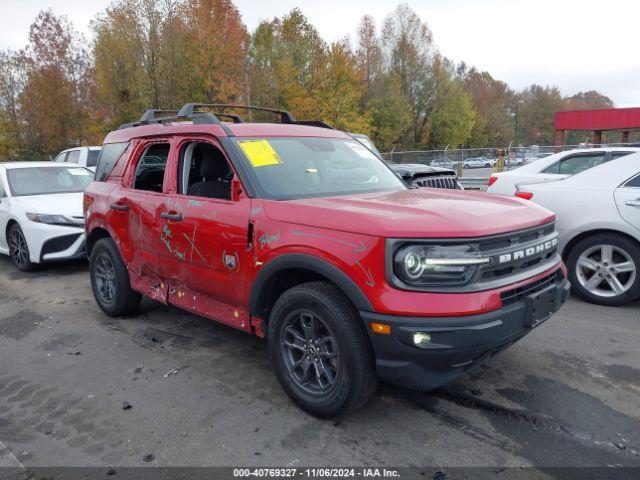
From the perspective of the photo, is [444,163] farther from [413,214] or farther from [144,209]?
[413,214]

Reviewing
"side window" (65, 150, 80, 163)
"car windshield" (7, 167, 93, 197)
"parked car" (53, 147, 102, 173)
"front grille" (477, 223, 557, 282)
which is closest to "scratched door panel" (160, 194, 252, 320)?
"front grille" (477, 223, 557, 282)

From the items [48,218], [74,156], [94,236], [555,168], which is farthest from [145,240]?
[74,156]

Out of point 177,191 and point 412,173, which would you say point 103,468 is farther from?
point 412,173

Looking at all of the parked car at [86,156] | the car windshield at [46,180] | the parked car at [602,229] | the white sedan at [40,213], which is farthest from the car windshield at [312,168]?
the parked car at [86,156]

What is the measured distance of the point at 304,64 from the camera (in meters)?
34.3

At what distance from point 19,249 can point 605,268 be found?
7774 mm

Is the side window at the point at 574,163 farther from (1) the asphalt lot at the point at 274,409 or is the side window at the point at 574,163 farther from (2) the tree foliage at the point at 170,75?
(2) the tree foliage at the point at 170,75

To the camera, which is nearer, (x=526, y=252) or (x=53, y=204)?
(x=526, y=252)

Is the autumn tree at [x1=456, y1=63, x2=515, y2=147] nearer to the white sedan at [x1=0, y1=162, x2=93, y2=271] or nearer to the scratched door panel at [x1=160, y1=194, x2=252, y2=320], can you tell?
the white sedan at [x1=0, y1=162, x2=93, y2=271]

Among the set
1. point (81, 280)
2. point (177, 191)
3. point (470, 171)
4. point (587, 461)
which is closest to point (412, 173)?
point (177, 191)

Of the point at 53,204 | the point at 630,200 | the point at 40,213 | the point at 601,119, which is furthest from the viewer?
the point at 601,119

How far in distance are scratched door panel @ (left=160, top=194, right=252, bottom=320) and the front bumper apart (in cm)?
115

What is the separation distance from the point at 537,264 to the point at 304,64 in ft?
110

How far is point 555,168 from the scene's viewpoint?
6.95 metres
